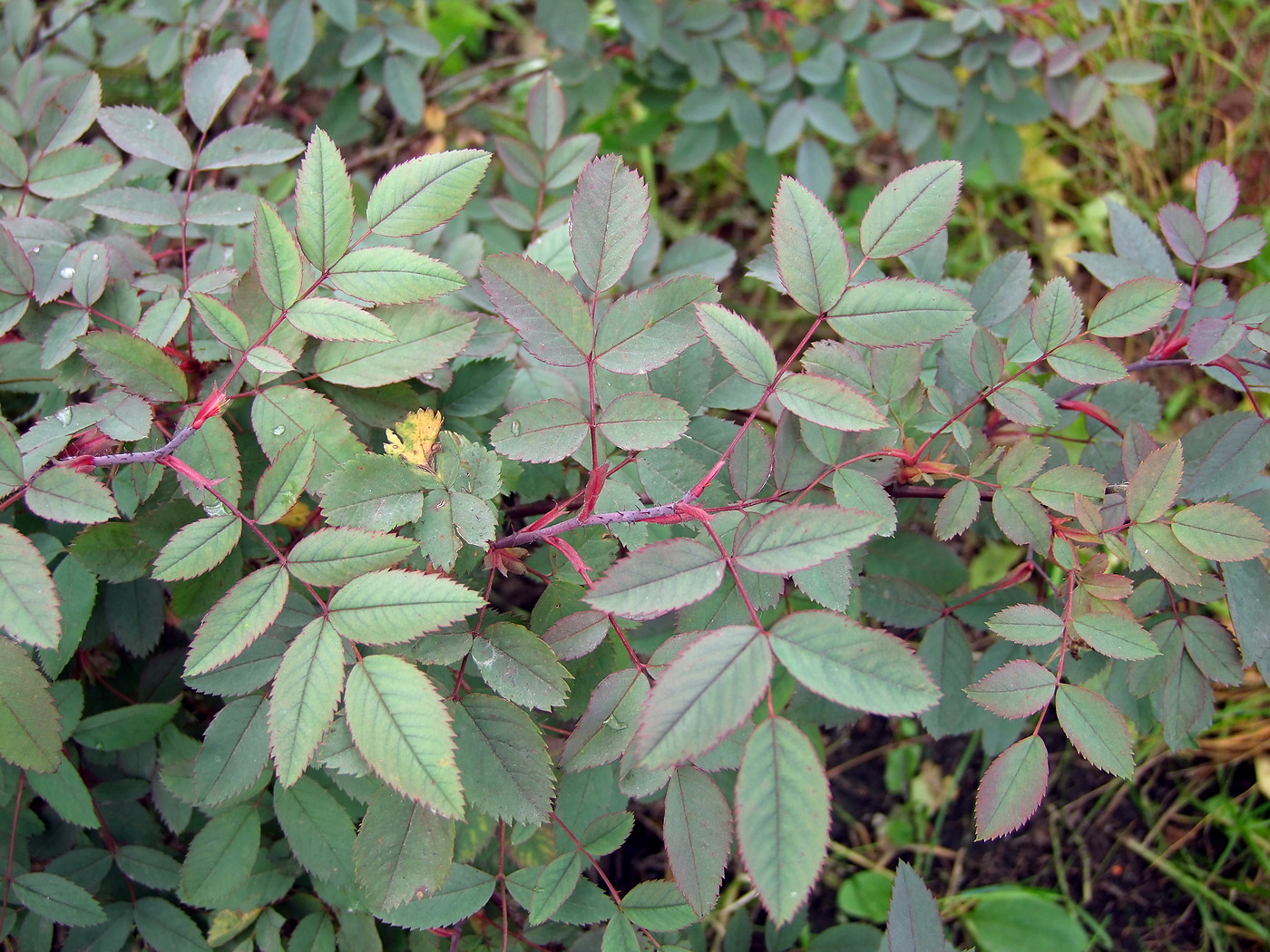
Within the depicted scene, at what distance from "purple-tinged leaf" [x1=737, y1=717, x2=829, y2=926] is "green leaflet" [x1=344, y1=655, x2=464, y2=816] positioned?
32 centimetres

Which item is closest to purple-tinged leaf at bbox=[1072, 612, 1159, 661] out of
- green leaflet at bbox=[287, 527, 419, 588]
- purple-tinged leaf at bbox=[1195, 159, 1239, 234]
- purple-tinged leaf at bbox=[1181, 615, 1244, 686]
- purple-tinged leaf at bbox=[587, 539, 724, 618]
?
purple-tinged leaf at bbox=[1181, 615, 1244, 686]

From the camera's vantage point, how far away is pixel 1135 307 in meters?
1.15

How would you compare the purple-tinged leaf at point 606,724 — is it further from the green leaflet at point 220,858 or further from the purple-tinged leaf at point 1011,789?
the green leaflet at point 220,858

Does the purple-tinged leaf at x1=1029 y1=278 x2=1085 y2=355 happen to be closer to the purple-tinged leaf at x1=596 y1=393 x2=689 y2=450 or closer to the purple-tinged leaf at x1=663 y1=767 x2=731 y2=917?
the purple-tinged leaf at x1=596 y1=393 x2=689 y2=450

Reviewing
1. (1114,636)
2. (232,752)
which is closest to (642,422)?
(1114,636)

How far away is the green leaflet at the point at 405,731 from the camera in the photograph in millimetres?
873

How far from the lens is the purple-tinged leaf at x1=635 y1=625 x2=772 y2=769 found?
80cm

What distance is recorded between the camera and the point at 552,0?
2.11 metres

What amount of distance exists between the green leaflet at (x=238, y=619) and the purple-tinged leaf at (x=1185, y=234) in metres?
1.47

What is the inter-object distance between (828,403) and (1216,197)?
89 centimetres

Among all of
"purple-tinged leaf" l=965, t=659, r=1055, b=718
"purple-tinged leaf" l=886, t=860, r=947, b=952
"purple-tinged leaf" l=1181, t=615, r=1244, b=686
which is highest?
"purple-tinged leaf" l=965, t=659, r=1055, b=718

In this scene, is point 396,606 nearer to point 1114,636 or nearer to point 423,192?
point 423,192

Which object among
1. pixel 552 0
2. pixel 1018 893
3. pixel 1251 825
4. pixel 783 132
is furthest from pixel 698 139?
pixel 1251 825

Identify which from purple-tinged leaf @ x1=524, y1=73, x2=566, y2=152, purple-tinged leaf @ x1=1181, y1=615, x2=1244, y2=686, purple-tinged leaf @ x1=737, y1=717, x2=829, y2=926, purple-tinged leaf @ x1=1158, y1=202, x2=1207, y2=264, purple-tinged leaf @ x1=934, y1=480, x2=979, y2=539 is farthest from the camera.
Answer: purple-tinged leaf @ x1=524, y1=73, x2=566, y2=152
